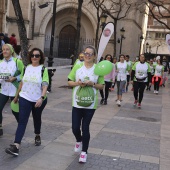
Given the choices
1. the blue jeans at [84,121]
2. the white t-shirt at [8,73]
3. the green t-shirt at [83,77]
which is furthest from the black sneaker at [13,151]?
the white t-shirt at [8,73]

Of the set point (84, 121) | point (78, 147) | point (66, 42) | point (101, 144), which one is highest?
point (66, 42)

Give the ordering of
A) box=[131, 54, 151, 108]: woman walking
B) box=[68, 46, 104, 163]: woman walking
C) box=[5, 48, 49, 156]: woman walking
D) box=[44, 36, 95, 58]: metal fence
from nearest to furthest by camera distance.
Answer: box=[68, 46, 104, 163]: woman walking → box=[5, 48, 49, 156]: woman walking → box=[131, 54, 151, 108]: woman walking → box=[44, 36, 95, 58]: metal fence

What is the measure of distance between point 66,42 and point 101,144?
117ft

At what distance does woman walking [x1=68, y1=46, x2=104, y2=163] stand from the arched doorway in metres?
35.4

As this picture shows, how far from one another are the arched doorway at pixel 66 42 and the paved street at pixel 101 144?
101 feet

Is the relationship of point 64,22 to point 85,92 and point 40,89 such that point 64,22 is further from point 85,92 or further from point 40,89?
point 85,92

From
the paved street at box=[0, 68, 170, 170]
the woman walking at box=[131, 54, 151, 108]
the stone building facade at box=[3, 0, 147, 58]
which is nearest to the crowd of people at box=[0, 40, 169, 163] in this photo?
the paved street at box=[0, 68, 170, 170]

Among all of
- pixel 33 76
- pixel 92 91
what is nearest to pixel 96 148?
pixel 92 91

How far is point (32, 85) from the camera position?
5473mm

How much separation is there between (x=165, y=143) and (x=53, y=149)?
8.11 ft

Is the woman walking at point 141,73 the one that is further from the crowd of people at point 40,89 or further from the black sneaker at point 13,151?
the black sneaker at point 13,151

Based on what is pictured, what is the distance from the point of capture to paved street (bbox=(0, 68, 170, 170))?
513 centimetres

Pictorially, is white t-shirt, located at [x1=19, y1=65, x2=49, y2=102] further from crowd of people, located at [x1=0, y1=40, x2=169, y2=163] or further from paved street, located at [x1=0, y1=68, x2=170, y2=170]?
paved street, located at [x1=0, y1=68, x2=170, y2=170]

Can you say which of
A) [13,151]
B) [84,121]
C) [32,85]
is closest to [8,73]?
[32,85]
